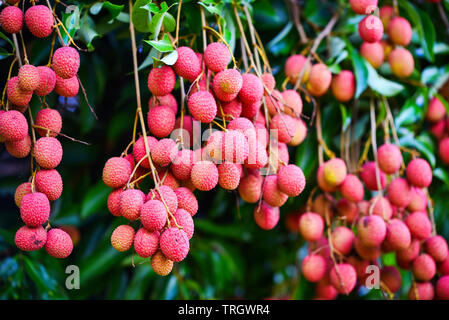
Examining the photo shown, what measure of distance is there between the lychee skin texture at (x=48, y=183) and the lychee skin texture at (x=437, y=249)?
0.73 metres

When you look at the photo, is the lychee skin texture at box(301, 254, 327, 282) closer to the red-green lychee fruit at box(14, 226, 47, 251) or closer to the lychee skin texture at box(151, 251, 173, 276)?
the lychee skin texture at box(151, 251, 173, 276)

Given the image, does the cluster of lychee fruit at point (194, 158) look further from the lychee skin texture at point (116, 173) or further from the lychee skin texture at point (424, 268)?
the lychee skin texture at point (424, 268)

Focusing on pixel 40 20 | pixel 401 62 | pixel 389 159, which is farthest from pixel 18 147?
pixel 401 62

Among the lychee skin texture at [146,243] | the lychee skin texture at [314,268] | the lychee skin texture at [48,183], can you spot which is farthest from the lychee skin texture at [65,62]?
the lychee skin texture at [314,268]

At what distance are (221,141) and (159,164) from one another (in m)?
0.09

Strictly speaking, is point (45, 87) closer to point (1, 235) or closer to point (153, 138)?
point (153, 138)

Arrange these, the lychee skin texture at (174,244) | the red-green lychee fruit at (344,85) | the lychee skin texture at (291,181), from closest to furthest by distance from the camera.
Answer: the lychee skin texture at (174,244) → the lychee skin texture at (291,181) → the red-green lychee fruit at (344,85)

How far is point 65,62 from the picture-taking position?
0.55m

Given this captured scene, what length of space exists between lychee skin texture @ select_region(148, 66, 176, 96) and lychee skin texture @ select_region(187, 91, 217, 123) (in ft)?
0.16

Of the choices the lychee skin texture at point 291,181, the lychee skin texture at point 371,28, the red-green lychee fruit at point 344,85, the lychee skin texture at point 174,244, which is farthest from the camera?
the red-green lychee fruit at point 344,85

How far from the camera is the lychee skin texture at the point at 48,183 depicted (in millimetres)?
551

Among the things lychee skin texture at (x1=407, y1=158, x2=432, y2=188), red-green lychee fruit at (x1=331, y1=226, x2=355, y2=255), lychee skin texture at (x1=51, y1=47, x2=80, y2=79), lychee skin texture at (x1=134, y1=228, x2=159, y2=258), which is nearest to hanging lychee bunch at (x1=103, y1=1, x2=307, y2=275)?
lychee skin texture at (x1=134, y1=228, x2=159, y2=258)
